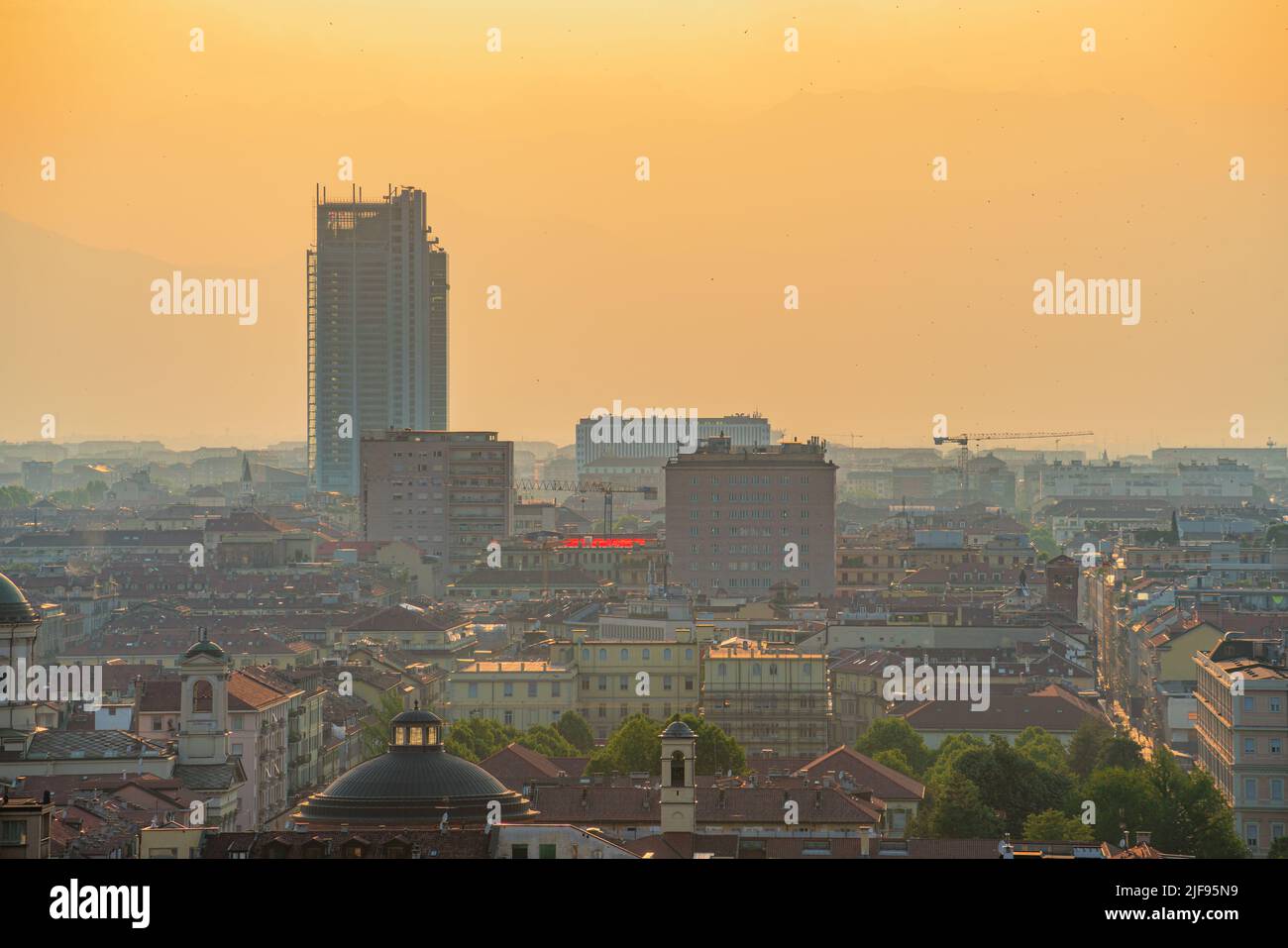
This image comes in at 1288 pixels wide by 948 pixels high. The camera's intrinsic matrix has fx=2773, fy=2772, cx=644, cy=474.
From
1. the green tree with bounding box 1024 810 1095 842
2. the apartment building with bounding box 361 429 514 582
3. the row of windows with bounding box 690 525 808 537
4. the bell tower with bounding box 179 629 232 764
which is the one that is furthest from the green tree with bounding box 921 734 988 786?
the apartment building with bounding box 361 429 514 582

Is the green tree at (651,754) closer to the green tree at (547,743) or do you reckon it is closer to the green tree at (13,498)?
the green tree at (547,743)

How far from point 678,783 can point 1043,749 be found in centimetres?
1433

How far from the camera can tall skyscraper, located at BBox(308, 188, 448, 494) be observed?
7111 inches

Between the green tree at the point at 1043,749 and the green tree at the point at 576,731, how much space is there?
24.9 feet

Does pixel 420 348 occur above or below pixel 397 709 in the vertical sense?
above

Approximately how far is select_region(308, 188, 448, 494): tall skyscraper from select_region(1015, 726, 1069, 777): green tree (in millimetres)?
134196

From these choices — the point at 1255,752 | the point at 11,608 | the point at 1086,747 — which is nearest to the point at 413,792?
the point at 11,608

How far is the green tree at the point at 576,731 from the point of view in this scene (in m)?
47.9

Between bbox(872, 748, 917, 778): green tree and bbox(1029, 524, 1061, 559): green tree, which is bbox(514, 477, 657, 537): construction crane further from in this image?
bbox(872, 748, 917, 778): green tree
